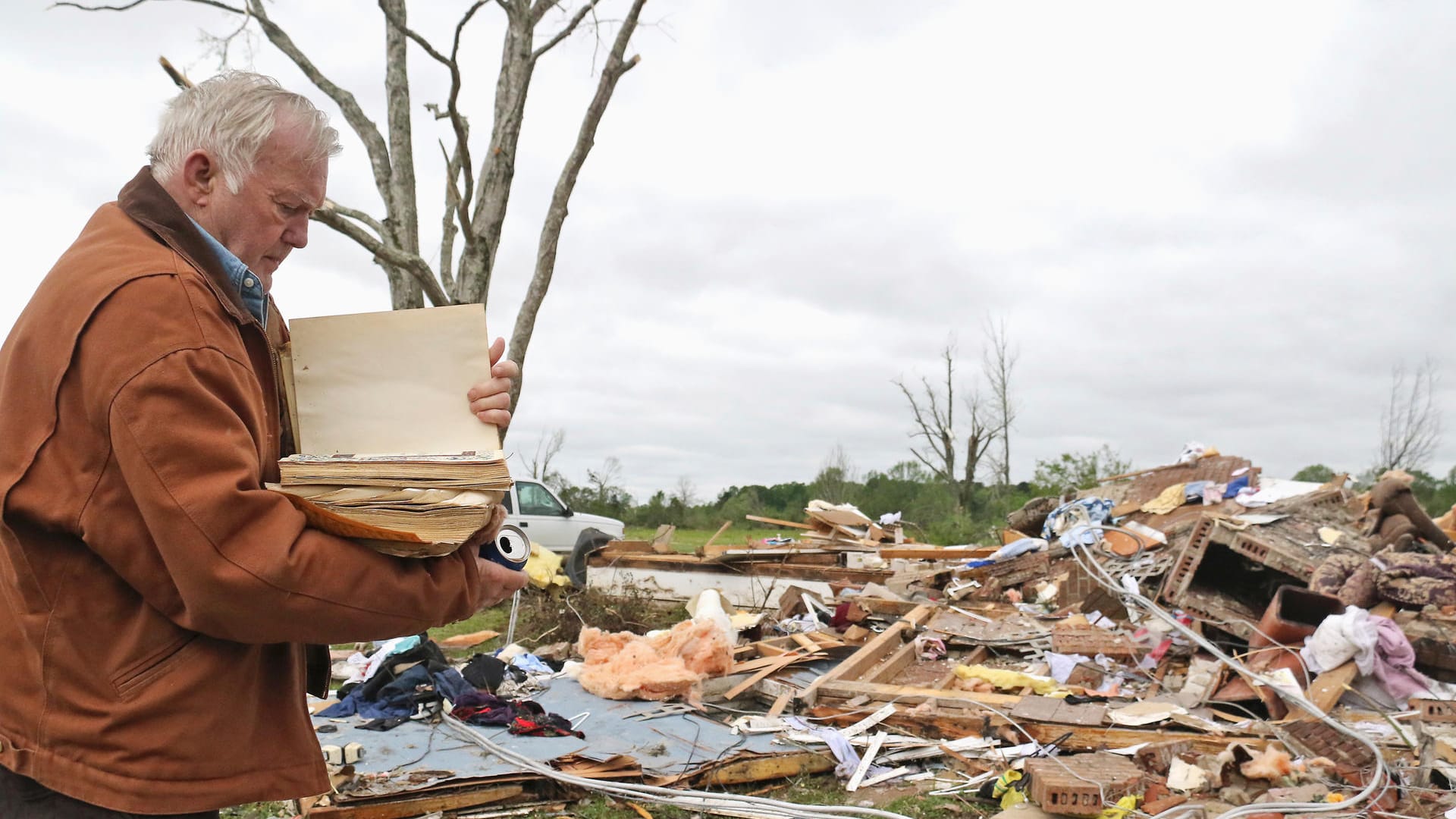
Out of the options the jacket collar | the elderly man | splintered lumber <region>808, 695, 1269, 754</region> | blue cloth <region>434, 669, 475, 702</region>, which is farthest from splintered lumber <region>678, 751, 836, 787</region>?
the jacket collar

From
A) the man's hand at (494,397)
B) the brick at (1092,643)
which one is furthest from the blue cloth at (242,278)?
the brick at (1092,643)

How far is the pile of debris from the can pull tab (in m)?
3.10

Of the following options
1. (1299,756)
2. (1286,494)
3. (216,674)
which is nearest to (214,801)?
(216,674)

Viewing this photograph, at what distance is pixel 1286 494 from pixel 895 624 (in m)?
5.12

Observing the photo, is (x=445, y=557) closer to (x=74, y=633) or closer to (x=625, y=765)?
(x=74, y=633)

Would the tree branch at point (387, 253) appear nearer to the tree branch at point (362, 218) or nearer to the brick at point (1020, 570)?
the tree branch at point (362, 218)

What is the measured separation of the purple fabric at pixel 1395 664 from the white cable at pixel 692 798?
157 inches

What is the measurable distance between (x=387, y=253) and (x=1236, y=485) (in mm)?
9486

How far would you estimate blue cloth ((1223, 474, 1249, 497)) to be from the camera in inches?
436

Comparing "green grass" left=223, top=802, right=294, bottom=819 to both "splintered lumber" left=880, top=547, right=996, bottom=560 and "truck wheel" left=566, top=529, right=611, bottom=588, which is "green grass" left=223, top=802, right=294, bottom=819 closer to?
"truck wheel" left=566, top=529, right=611, bottom=588

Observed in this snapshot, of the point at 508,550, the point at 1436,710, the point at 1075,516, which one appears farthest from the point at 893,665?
the point at 508,550

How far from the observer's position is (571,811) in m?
4.89

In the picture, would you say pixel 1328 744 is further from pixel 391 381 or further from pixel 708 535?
pixel 708 535

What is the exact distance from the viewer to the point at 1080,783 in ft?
15.5
